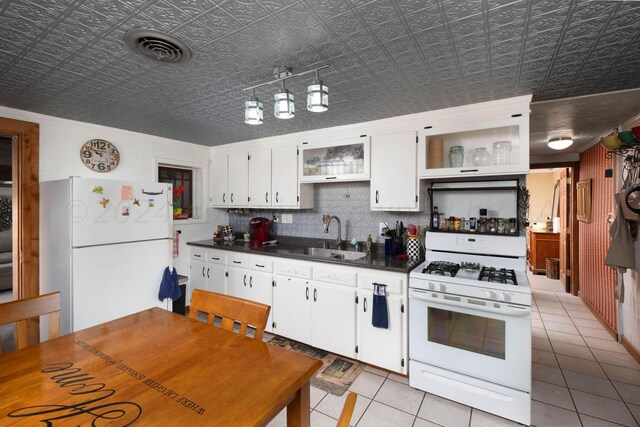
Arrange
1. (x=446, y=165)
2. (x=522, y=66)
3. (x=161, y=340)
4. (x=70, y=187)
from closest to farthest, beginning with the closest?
1. (x=161, y=340)
2. (x=522, y=66)
3. (x=70, y=187)
4. (x=446, y=165)

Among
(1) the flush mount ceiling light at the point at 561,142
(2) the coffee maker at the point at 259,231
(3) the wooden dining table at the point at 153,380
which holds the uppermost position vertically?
(1) the flush mount ceiling light at the point at 561,142

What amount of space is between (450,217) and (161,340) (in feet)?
7.91

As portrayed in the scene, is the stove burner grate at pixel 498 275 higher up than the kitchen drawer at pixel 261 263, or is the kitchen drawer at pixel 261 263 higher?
the stove burner grate at pixel 498 275

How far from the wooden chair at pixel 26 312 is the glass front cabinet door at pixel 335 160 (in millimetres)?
2264

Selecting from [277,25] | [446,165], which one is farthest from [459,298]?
[277,25]

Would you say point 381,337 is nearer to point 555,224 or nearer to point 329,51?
point 329,51

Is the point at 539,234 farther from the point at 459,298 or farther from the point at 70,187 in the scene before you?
the point at 70,187

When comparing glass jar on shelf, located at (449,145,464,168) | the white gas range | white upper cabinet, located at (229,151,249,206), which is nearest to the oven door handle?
the white gas range

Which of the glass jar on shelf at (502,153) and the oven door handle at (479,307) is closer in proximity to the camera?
the oven door handle at (479,307)

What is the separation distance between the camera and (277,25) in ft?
4.50

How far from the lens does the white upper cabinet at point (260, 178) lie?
3566 millimetres

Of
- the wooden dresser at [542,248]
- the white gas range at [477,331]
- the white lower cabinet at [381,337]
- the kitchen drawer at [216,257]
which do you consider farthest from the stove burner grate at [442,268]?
the wooden dresser at [542,248]

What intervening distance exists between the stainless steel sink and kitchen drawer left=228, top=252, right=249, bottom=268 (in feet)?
2.10

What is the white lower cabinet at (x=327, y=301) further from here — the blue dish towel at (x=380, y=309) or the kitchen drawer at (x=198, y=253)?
the kitchen drawer at (x=198, y=253)
